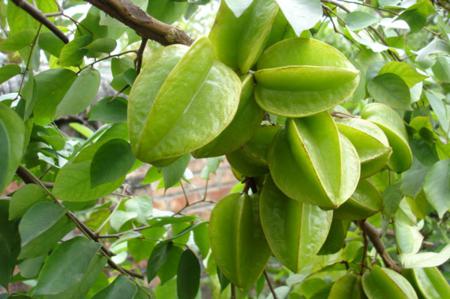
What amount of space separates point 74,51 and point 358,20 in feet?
1.21

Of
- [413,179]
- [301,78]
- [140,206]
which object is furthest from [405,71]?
[140,206]

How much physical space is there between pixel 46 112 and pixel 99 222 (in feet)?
1.43

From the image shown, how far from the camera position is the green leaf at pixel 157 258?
770 mm

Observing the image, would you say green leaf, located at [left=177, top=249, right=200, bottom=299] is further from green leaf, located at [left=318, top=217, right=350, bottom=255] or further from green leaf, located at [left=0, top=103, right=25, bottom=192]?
green leaf, located at [left=0, top=103, right=25, bottom=192]

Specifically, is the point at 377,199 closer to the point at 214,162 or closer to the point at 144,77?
the point at 144,77

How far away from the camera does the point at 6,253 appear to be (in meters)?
0.66

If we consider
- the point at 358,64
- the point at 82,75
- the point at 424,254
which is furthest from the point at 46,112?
the point at 424,254

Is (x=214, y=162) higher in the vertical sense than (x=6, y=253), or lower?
lower

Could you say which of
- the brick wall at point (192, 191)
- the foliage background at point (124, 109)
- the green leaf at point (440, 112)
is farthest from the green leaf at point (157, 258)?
the brick wall at point (192, 191)

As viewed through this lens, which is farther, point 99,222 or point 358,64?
point 99,222

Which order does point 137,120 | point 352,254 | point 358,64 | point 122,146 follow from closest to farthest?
point 137,120 < point 122,146 < point 358,64 < point 352,254

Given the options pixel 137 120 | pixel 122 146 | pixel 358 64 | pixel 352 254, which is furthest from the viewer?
pixel 352 254

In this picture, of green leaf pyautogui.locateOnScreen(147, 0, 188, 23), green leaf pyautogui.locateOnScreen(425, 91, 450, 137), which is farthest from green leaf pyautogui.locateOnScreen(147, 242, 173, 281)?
green leaf pyautogui.locateOnScreen(425, 91, 450, 137)

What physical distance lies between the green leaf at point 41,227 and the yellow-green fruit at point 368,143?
13.5 inches
